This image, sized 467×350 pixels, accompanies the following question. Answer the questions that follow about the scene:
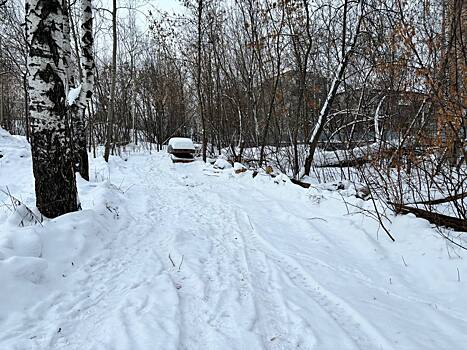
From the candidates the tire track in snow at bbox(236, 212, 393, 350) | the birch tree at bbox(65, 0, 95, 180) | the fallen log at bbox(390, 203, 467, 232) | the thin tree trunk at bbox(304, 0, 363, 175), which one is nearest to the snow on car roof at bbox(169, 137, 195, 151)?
the birch tree at bbox(65, 0, 95, 180)

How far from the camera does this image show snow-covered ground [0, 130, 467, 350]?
84.4 inches

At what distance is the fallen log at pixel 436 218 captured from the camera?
12.6 feet

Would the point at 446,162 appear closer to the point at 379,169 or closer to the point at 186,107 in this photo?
the point at 379,169

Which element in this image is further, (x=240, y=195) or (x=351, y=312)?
(x=240, y=195)

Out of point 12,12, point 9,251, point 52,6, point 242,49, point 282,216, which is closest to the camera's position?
point 9,251

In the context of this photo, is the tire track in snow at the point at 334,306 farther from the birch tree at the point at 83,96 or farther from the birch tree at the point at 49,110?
the birch tree at the point at 83,96

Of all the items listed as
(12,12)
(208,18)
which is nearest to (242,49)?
(208,18)

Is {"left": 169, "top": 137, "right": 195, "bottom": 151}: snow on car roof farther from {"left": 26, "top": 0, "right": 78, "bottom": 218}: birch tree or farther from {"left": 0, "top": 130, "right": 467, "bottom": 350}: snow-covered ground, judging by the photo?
{"left": 26, "top": 0, "right": 78, "bottom": 218}: birch tree

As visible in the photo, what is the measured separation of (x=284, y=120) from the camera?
12.9 m

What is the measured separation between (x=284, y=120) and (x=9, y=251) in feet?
37.5

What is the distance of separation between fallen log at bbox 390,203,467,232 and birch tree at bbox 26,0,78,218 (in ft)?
15.0

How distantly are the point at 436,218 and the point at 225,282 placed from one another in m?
3.01

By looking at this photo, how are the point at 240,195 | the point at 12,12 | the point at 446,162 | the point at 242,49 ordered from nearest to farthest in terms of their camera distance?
the point at 446,162, the point at 240,195, the point at 242,49, the point at 12,12

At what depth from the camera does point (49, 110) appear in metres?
3.71
